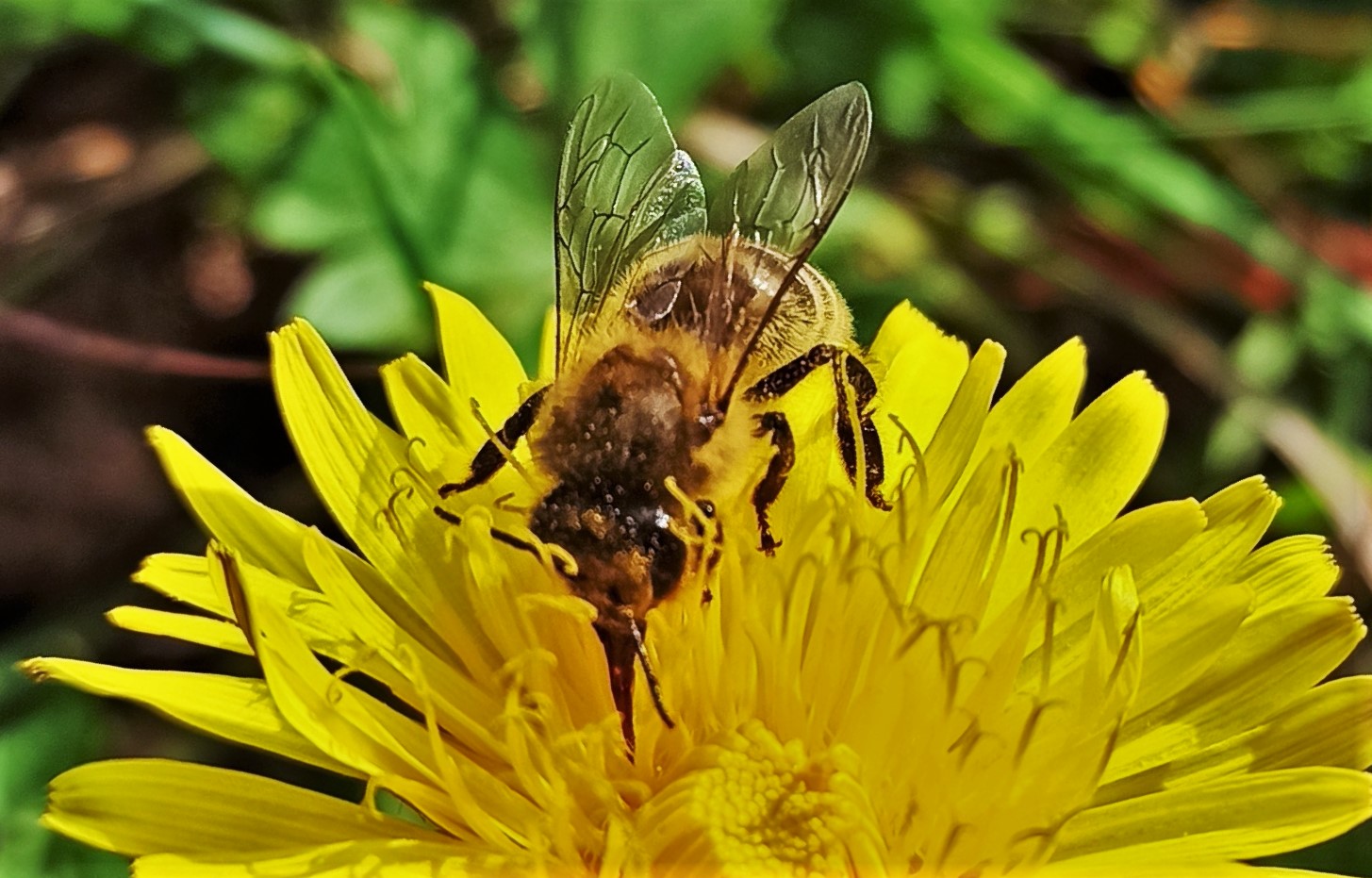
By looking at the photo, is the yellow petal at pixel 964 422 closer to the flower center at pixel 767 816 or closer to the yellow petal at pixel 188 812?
the flower center at pixel 767 816

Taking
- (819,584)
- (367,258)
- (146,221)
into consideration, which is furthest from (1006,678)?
(146,221)

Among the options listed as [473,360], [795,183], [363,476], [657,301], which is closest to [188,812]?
[363,476]

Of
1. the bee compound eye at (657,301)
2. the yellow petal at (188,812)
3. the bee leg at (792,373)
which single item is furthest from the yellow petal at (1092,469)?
the yellow petal at (188,812)

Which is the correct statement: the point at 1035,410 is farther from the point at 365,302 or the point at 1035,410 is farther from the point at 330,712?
the point at 365,302

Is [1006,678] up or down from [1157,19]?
down

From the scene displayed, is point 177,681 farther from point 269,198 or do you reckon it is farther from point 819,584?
point 269,198

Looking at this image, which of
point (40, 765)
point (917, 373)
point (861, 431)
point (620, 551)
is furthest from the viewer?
point (40, 765)
